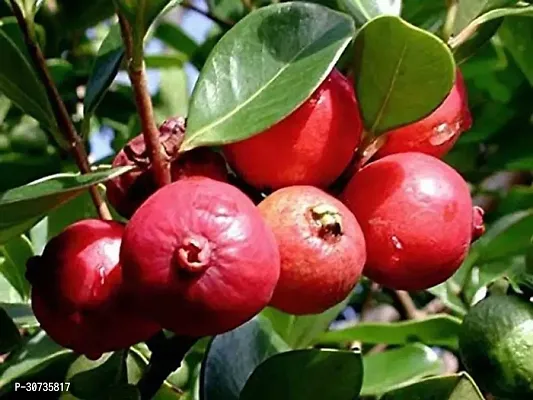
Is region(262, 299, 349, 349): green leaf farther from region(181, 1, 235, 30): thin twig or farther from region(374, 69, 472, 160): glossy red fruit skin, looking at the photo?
region(181, 1, 235, 30): thin twig

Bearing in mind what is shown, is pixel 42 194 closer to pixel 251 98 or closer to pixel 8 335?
pixel 251 98

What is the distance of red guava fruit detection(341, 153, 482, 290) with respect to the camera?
3.02 ft

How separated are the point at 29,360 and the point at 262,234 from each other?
1.97ft

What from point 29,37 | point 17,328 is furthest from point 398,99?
point 17,328

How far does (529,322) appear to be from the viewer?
3.63 feet

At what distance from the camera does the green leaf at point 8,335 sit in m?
1.30

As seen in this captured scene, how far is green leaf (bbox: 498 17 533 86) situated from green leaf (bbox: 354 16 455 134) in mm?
731

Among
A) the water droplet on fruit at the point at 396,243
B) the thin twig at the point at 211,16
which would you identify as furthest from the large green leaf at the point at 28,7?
the thin twig at the point at 211,16

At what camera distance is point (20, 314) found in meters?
1.33

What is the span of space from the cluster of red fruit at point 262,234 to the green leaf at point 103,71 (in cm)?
19

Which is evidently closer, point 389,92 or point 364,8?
point 389,92

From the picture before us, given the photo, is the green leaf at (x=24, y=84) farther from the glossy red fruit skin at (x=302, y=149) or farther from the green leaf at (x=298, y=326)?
the green leaf at (x=298, y=326)

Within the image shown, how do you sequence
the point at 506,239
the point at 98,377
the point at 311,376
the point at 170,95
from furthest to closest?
the point at 170,95 < the point at 506,239 < the point at 98,377 < the point at 311,376

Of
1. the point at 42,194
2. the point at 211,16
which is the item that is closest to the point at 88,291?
the point at 42,194
